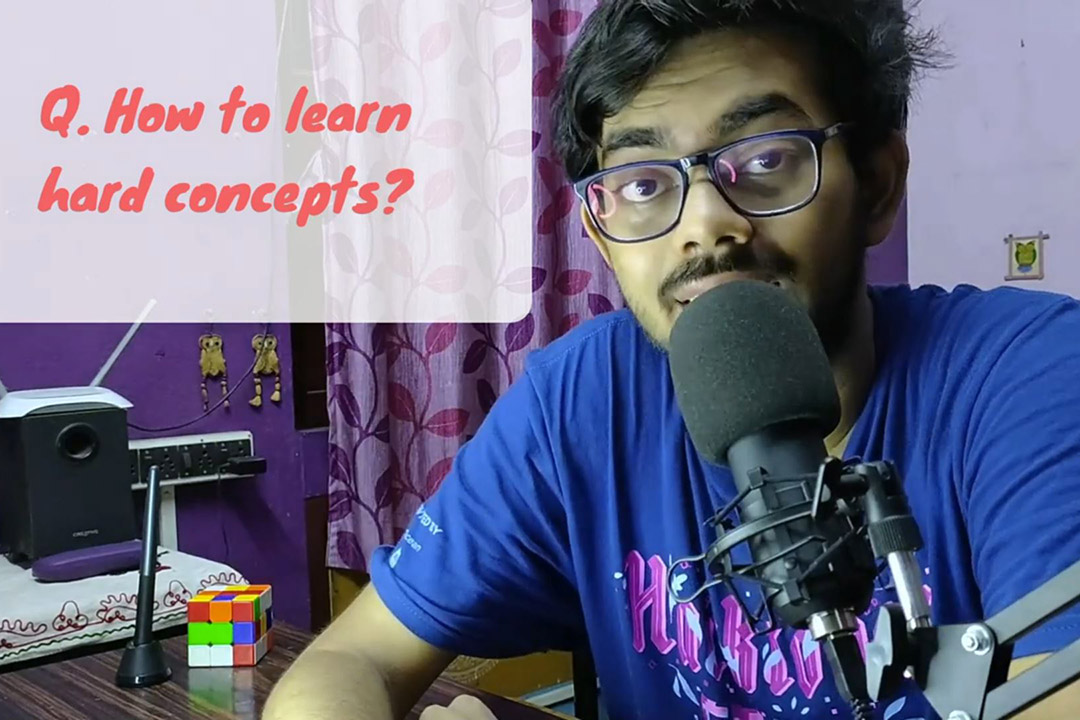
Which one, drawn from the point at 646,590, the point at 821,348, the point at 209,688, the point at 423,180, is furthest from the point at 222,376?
the point at 821,348

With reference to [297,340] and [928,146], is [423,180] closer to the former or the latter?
[297,340]

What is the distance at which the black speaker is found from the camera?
4.89 ft

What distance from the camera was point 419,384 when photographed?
2.07m

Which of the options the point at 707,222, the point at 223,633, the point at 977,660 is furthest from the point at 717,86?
the point at 223,633

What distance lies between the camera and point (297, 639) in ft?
3.79

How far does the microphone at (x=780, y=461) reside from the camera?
1.28 feet

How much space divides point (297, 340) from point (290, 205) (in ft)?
0.94

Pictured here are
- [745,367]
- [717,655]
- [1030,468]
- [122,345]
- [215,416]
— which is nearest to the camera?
[745,367]

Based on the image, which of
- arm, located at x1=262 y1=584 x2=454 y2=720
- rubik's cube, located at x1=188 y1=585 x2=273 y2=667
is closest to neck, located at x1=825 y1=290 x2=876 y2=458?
arm, located at x1=262 y1=584 x2=454 y2=720

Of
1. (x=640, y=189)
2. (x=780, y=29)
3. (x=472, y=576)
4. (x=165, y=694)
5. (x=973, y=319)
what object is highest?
(x=780, y=29)

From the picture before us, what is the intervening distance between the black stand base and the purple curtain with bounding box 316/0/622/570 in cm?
100

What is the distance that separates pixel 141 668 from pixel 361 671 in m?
0.26

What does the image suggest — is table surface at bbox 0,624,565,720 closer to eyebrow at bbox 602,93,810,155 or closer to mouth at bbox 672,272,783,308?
mouth at bbox 672,272,783,308

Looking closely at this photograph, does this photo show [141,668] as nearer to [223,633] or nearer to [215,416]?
[223,633]
